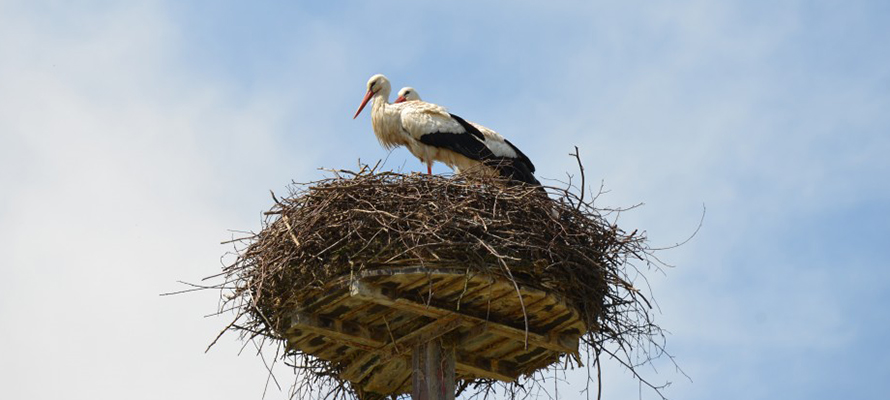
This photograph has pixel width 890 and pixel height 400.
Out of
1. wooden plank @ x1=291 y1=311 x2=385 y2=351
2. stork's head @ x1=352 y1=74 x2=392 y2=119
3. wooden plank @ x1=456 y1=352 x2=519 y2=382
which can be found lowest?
wooden plank @ x1=291 y1=311 x2=385 y2=351

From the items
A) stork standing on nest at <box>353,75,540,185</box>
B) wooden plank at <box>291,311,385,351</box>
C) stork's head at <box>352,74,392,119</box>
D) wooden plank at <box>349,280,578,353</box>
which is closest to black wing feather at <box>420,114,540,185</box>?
stork standing on nest at <box>353,75,540,185</box>

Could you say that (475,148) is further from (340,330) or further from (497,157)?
(340,330)

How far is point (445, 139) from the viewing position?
36.6 feet

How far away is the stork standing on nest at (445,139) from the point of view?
1105 cm

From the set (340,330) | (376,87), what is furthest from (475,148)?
(340,330)

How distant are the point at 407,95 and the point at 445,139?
1.23 metres

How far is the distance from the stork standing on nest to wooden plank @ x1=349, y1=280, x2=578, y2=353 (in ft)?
7.63

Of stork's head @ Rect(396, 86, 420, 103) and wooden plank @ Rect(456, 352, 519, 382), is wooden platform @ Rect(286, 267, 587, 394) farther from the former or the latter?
stork's head @ Rect(396, 86, 420, 103)

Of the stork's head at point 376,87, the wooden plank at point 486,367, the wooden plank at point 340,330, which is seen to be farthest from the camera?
the stork's head at point 376,87

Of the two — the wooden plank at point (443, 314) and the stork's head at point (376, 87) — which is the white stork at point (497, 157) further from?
the wooden plank at point (443, 314)

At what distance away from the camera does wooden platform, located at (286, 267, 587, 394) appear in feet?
26.5

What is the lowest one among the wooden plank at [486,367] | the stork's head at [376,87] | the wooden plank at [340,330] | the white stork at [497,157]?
the wooden plank at [340,330]

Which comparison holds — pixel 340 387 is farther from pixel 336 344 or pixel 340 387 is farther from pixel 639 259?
pixel 639 259

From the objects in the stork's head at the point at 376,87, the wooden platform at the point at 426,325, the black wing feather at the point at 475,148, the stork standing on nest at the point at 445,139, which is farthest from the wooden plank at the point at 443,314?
the stork's head at the point at 376,87
